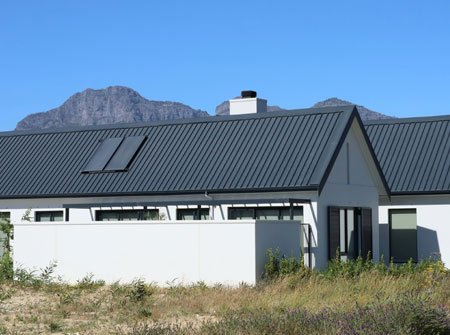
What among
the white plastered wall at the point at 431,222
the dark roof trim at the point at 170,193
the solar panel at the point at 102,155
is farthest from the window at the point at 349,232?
the solar panel at the point at 102,155

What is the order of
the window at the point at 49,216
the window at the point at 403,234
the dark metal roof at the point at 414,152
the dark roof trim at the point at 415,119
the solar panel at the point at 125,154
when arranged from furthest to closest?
1. the dark roof trim at the point at 415,119
2. the window at the point at 403,234
3. the dark metal roof at the point at 414,152
4. the window at the point at 49,216
5. the solar panel at the point at 125,154

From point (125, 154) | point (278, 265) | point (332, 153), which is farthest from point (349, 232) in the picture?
point (125, 154)

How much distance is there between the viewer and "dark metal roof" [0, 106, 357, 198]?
2492 cm

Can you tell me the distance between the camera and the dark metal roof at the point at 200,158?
24922mm

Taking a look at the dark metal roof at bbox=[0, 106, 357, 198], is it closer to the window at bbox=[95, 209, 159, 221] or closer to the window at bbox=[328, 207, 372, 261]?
the window at bbox=[95, 209, 159, 221]

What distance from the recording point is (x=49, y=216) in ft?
93.7

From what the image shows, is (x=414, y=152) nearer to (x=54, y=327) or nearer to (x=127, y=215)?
(x=127, y=215)

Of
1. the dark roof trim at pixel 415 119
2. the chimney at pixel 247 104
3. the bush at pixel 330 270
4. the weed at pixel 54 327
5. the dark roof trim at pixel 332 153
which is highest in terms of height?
the chimney at pixel 247 104

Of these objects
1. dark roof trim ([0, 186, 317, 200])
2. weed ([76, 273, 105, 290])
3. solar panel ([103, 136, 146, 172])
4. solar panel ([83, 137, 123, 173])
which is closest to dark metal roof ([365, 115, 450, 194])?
dark roof trim ([0, 186, 317, 200])

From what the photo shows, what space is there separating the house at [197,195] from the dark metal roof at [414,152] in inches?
44.9

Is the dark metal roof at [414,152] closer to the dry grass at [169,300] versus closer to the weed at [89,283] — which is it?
the dry grass at [169,300]

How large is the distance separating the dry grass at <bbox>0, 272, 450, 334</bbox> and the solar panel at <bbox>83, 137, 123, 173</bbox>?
23.8 feet

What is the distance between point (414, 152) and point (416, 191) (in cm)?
239

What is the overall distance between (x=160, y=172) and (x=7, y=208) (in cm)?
632
